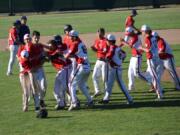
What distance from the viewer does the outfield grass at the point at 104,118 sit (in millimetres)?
13906

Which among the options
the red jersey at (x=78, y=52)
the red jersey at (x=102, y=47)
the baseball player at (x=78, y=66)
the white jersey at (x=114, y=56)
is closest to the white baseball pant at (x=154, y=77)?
the white jersey at (x=114, y=56)

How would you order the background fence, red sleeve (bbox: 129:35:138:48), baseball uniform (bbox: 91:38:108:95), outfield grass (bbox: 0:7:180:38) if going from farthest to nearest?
1. the background fence
2. outfield grass (bbox: 0:7:180:38)
3. red sleeve (bbox: 129:35:138:48)
4. baseball uniform (bbox: 91:38:108:95)

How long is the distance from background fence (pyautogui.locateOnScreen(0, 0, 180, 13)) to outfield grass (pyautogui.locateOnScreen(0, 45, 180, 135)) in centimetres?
4070

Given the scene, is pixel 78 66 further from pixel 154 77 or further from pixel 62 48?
pixel 154 77

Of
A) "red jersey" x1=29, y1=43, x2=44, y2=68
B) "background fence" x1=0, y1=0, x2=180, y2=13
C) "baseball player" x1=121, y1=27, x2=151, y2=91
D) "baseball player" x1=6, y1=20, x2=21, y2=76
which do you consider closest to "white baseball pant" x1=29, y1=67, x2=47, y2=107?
"red jersey" x1=29, y1=43, x2=44, y2=68

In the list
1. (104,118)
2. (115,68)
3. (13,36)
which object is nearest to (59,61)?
(115,68)

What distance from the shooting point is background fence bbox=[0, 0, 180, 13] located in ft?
194

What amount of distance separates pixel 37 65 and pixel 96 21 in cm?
3123

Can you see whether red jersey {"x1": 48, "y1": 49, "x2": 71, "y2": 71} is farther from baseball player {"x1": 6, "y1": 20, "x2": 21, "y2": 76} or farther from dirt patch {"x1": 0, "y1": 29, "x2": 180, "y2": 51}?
dirt patch {"x1": 0, "y1": 29, "x2": 180, "y2": 51}

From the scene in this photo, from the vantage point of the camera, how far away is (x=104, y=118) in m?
15.2

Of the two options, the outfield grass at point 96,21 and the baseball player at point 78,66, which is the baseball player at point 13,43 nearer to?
the baseball player at point 78,66

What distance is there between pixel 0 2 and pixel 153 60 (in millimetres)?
43377

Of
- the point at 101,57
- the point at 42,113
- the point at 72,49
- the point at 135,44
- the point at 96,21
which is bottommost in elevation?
the point at 96,21

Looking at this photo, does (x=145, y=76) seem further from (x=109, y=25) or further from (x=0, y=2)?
(x=0, y=2)
